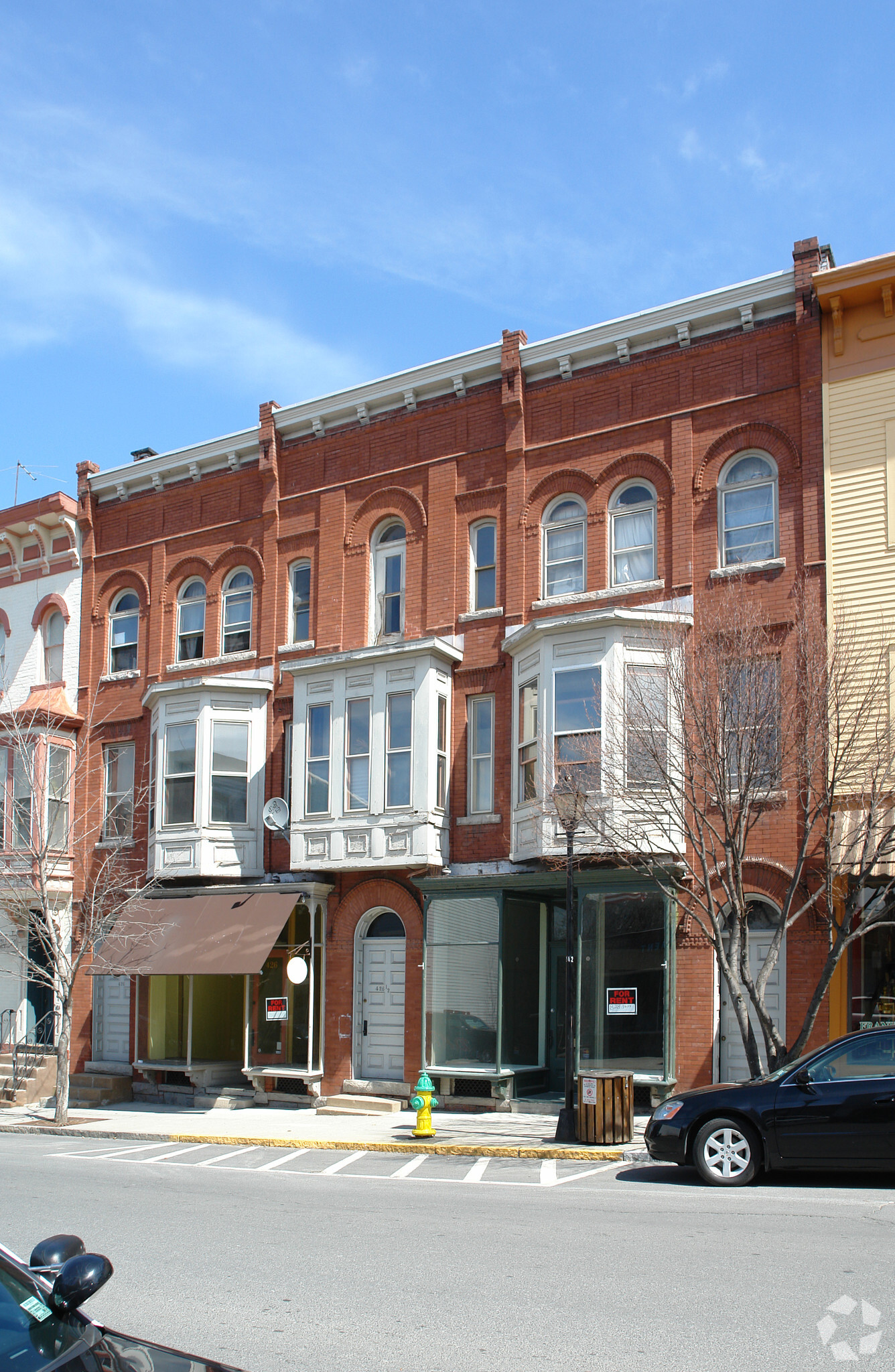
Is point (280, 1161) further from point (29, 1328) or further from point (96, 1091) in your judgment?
point (29, 1328)

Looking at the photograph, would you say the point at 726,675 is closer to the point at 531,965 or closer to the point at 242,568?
the point at 531,965

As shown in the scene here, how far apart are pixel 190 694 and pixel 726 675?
1173cm

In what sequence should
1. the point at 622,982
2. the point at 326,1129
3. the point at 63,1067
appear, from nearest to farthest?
1. the point at 326,1129
2. the point at 622,982
3. the point at 63,1067

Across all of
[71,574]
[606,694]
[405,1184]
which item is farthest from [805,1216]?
[71,574]

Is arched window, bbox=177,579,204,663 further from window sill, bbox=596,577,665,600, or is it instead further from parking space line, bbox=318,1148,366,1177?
parking space line, bbox=318,1148,366,1177

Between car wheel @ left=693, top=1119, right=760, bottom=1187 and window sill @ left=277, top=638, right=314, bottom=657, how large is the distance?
13575 mm

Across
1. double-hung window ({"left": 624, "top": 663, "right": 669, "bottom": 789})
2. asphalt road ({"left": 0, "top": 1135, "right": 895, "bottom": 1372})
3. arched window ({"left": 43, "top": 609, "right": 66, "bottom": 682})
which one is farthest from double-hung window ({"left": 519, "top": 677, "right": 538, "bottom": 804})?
arched window ({"left": 43, "top": 609, "right": 66, "bottom": 682})

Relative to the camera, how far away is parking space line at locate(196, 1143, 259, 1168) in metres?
14.9

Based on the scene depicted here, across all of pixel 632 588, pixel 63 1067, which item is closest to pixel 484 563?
pixel 632 588

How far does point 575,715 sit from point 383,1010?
636 centimetres

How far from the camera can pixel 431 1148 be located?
15391 mm

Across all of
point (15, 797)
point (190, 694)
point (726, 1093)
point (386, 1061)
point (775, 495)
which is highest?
point (775, 495)

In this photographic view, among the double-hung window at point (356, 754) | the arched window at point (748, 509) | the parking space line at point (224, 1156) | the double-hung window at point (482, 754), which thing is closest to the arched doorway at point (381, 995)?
the double-hung window at point (356, 754)

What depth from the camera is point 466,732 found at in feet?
69.1
